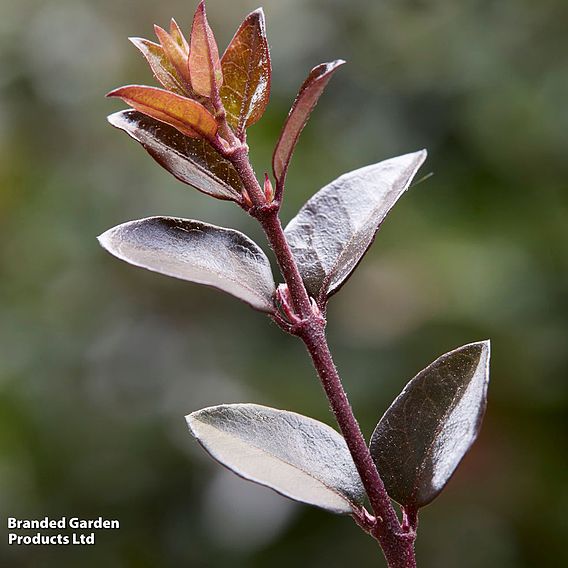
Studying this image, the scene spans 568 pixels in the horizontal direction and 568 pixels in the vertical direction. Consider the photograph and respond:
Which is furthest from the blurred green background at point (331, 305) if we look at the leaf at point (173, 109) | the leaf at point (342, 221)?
the leaf at point (173, 109)

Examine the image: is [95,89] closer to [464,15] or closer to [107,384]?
[107,384]

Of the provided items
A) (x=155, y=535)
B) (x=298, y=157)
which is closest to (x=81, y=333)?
(x=155, y=535)

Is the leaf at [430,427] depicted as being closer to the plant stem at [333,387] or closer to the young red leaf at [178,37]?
the plant stem at [333,387]

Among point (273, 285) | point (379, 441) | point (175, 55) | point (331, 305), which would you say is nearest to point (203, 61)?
point (175, 55)

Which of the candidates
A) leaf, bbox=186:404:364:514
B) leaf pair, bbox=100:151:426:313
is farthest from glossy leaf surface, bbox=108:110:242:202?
leaf, bbox=186:404:364:514

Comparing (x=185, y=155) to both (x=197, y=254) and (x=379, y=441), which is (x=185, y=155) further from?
(x=379, y=441)

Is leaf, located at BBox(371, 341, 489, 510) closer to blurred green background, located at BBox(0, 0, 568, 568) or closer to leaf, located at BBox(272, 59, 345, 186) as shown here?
leaf, located at BBox(272, 59, 345, 186)
